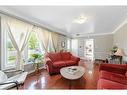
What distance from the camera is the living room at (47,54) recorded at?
2991 millimetres

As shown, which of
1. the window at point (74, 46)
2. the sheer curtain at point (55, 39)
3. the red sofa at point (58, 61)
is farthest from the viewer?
the window at point (74, 46)

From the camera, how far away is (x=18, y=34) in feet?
12.7

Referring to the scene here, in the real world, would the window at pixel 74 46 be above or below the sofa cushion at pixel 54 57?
above

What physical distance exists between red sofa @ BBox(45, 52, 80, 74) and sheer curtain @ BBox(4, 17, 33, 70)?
1082mm

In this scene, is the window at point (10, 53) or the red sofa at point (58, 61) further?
the red sofa at point (58, 61)

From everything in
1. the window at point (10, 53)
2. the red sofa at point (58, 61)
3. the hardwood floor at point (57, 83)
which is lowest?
the hardwood floor at point (57, 83)

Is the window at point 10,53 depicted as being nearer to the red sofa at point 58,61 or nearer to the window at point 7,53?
the window at point 7,53

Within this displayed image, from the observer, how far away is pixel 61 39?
7711mm

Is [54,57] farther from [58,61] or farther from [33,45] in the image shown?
[33,45]

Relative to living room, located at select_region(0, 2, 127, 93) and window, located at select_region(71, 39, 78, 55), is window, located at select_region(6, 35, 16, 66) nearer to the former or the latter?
living room, located at select_region(0, 2, 127, 93)

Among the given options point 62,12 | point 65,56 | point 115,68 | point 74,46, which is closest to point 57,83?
point 115,68

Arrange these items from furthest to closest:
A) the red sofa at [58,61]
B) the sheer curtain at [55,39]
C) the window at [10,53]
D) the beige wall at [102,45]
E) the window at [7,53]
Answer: the beige wall at [102,45], the sheer curtain at [55,39], the red sofa at [58,61], the window at [10,53], the window at [7,53]

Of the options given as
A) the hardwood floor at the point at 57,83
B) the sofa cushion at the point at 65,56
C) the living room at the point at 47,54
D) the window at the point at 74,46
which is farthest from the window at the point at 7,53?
the window at the point at 74,46
